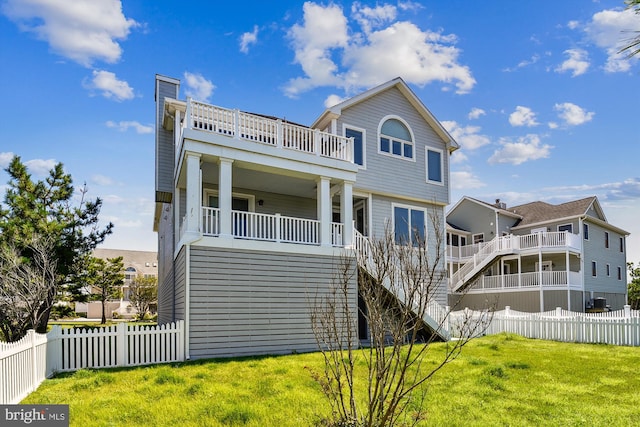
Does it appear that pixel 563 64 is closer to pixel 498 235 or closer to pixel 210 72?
pixel 210 72

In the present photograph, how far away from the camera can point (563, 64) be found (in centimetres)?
1322

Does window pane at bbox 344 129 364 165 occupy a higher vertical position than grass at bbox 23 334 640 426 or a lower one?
higher

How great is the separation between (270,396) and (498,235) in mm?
24717

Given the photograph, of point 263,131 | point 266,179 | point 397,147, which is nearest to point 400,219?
point 397,147

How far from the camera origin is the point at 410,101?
55.3 ft

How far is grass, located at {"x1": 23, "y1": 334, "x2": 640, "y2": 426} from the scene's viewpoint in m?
5.46

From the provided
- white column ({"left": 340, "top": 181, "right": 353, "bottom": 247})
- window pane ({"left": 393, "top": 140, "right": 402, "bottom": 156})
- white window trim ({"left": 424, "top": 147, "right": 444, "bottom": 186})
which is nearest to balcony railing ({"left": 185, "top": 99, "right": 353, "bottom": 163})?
white column ({"left": 340, "top": 181, "right": 353, "bottom": 247})

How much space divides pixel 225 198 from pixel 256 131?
2271mm

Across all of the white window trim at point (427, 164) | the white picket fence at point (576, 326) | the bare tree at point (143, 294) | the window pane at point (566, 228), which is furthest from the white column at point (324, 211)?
the bare tree at point (143, 294)

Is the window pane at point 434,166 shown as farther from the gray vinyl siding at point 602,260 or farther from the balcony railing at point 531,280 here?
Result: the gray vinyl siding at point 602,260

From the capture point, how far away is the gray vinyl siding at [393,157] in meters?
15.3

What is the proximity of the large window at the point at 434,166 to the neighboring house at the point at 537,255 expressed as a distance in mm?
9367

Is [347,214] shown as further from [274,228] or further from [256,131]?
[256,131]

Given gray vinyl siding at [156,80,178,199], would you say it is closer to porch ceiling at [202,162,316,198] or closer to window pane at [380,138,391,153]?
porch ceiling at [202,162,316,198]
